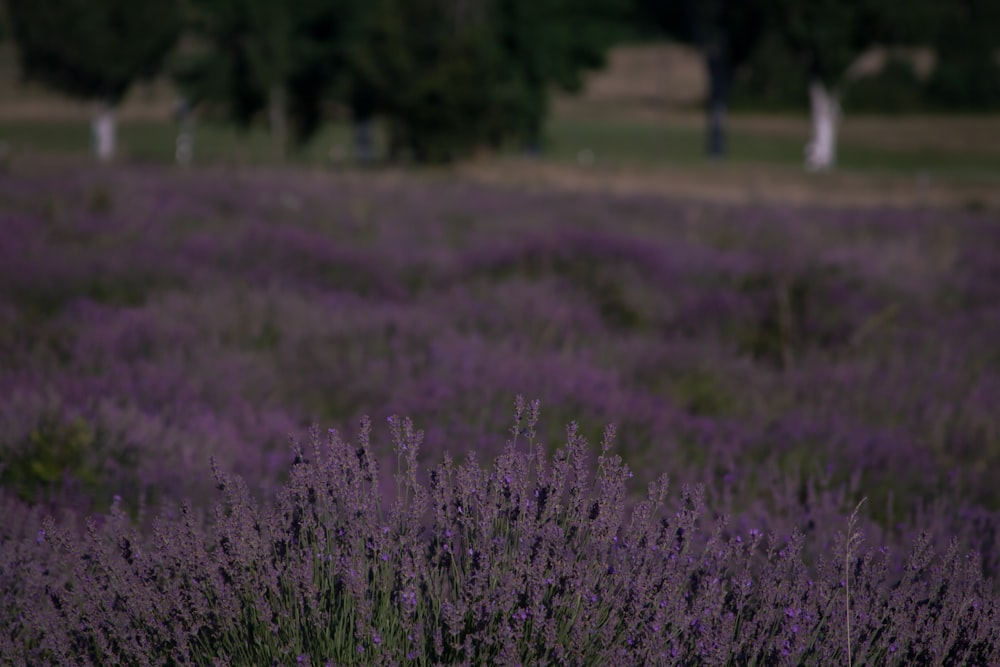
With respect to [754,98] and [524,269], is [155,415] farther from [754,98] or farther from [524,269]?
[754,98]

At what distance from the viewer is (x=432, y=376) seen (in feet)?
17.7

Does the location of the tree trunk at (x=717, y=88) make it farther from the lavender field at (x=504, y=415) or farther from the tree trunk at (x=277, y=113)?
the lavender field at (x=504, y=415)

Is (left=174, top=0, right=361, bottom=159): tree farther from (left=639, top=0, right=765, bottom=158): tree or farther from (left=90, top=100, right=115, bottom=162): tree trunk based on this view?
(left=639, top=0, right=765, bottom=158): tree

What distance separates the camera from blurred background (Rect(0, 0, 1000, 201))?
34.7 meters

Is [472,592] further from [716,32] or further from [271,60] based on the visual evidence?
[716,32]

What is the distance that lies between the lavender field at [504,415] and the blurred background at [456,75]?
20.5 m

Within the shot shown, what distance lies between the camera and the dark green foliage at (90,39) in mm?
43344

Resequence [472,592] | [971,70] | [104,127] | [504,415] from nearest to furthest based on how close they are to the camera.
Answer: [472,592]
[504,415]
[104,127]
[971,70]

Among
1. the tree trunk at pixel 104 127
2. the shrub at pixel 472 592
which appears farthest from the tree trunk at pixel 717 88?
the shrub at pixel 472 592

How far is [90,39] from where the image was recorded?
142 ft

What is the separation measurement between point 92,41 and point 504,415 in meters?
43.2

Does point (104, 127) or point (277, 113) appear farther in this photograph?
point (104, 127)

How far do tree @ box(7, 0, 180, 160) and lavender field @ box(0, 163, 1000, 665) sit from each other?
3413cm

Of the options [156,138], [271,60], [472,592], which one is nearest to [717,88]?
[271,60]
